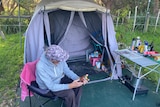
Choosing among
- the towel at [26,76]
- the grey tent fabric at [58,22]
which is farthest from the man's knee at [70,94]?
the grey tent fabric at [58,22]

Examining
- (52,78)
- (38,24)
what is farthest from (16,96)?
(38,24)

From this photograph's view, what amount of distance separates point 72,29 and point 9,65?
1.60m

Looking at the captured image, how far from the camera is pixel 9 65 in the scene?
3926mm

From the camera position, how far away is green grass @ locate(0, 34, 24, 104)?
10.00 ft

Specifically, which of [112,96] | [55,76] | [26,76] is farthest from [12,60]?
[112,96]

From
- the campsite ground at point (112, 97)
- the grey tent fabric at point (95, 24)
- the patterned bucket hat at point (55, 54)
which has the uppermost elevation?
the grey tent fabric at point (95, 24)

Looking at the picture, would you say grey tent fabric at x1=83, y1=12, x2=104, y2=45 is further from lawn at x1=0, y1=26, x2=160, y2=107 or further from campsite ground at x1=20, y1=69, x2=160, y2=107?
lawn at x1=0, y1=26, x2=160, y2=107

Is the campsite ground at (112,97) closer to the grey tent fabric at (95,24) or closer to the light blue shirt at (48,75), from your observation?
the light blue shirt at (48,75)

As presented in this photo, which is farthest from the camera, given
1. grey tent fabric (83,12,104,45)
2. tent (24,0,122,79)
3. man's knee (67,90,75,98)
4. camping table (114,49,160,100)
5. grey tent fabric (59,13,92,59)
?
grey tent fabric (59,13,92,59)

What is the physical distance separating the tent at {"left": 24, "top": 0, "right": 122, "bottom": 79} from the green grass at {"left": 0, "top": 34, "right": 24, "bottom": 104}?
52 centimetres

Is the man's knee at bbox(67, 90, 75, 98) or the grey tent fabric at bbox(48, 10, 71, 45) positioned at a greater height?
the grey tent fabric at bbox(48, 10, 71, 45)

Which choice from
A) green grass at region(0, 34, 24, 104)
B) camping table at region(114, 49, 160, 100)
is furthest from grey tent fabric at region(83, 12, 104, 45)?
green grass at region(0, 34, 24, 104)

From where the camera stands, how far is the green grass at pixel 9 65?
3.05 meters

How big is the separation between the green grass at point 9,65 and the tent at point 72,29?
0.52 m
